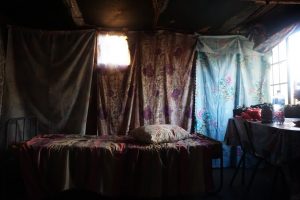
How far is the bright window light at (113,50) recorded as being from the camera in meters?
4.66

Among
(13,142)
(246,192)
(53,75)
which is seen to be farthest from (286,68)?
(13,142)

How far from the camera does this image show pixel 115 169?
318 cm

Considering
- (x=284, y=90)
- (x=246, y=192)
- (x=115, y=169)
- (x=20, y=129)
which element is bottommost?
(x=246, y=192)

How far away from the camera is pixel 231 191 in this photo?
3711 mm

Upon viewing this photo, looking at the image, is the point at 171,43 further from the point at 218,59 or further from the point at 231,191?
the point at 231,191

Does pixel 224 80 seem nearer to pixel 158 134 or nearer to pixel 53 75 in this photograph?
pixel 158 134

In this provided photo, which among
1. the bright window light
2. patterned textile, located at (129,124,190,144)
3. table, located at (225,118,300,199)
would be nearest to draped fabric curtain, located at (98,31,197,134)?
the bright window light

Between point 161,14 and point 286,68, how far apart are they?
2367 mm

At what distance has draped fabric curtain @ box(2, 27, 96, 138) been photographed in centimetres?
440

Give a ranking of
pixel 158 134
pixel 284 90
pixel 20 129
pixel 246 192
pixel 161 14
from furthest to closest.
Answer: pixel 284 90 → pixel 20 129 → pixel 161 14 → pixel 246 192 → pixel 158 134

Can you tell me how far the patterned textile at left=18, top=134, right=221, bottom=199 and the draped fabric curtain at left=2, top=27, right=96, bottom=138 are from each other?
1.20 m

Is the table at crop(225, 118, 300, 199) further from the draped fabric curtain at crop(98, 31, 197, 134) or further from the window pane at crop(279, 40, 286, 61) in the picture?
the window pane at crop(279, 40, 286, 61)

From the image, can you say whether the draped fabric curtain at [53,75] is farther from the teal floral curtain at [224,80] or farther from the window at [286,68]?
the window at [286,68]

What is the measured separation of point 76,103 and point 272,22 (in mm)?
3465
